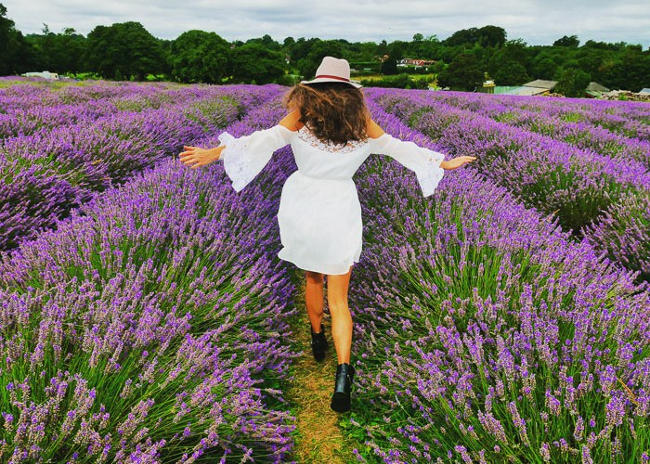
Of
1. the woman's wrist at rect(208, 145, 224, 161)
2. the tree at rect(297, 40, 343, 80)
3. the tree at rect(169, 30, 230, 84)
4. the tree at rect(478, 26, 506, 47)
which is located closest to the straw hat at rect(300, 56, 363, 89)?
the woman's wrist at rect(208, 145, 224, 161)

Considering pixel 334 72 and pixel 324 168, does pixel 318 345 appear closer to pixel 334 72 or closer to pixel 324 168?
pixel 324 168

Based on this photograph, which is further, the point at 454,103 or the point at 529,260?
the point at 454,103

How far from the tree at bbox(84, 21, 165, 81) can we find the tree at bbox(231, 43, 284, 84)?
31.7 feet

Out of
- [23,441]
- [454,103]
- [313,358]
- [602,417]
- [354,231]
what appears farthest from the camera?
[454,103]

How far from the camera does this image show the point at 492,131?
5.92 m

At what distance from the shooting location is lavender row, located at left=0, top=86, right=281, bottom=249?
292 cm

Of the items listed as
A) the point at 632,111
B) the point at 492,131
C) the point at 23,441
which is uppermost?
the point at 23,441

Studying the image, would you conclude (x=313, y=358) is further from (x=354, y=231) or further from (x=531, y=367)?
(x=531, y=367)

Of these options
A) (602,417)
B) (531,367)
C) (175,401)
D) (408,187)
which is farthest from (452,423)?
(408,187)

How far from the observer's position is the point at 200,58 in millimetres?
45750

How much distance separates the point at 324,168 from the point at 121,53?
2146 inches

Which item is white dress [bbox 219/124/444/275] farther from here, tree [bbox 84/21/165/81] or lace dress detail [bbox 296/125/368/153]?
tree [bbox 84/21/165/81]

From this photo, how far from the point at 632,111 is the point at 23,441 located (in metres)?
13.0

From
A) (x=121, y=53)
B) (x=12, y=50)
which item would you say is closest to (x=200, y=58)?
(x=121, y=53)
